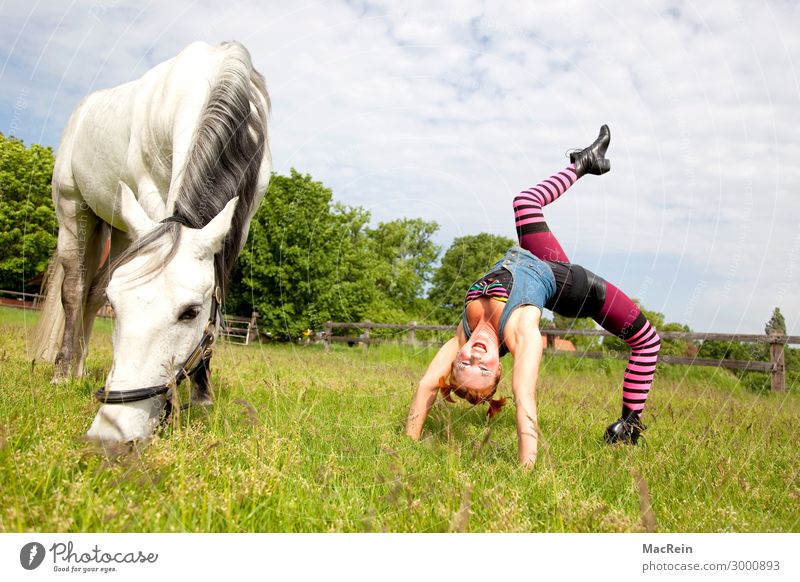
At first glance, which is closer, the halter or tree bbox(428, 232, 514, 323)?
the halter

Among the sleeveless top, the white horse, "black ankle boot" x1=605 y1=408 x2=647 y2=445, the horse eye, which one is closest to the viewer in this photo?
the white horse

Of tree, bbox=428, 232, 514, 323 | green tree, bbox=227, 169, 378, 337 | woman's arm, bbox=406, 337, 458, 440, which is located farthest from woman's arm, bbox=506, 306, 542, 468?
green tree, bbox=227, 169, 378, 337

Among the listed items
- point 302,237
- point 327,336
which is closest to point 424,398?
point 302,237

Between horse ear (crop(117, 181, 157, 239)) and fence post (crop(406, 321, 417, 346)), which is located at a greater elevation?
horse ear (crop(117, 181, 157, 239))

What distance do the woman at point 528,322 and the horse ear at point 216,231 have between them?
1.71 meters

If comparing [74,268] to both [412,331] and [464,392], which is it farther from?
[412,331]

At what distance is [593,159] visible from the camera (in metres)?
4.98

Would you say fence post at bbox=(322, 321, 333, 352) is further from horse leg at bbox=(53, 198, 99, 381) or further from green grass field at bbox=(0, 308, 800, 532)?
green grass field at bbox=(0, 308, 800, 532)

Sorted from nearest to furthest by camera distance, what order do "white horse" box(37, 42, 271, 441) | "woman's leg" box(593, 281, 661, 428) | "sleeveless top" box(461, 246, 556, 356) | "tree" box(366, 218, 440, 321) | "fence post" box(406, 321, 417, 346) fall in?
1. "white horse" box(37, 42, 271, 441)
2. "sleeveless top" box(461, 246, 556, 356)
3. "woman's leg" box(593, 281, 661, 428)
4. "tree" box(366, 218, 440, 321)
5. "fence post" box(406, 321, 417, 346)

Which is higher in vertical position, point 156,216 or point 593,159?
point 593,159

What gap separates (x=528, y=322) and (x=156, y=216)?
3.08 m

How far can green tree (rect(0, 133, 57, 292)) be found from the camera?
45.5ft

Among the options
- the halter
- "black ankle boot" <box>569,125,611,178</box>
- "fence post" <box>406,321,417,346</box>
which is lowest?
A: "fence post" <box>406,321,417,346</box>
